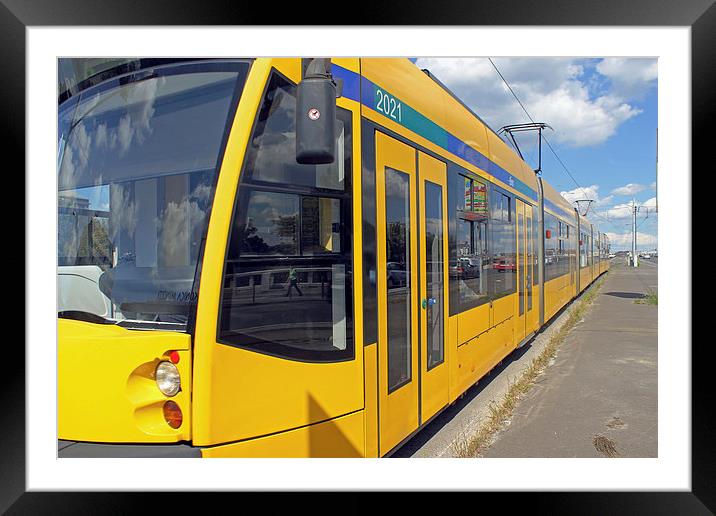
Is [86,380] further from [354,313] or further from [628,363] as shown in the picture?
[628,363]

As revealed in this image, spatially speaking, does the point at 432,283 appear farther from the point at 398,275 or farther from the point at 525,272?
the point at 525,272

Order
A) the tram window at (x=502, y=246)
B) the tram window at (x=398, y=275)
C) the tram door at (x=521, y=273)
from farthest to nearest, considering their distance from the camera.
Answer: the tram door at (x=521, y=273), the tram window at (x=502, y=246), the tram window at (x=398, y=275)

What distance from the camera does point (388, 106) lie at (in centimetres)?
423

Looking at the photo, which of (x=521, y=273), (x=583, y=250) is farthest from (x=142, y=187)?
(x=583, y=250)

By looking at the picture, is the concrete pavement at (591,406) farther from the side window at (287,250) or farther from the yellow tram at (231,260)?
the side window at (287,250)

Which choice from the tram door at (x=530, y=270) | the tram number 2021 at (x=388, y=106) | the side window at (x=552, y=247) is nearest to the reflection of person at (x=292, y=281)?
the tram number 2021 at (x=388, y=106)

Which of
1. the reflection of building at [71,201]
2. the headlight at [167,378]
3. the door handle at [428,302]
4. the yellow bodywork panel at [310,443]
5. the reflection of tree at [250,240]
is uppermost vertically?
the reflection of building at [71,201]

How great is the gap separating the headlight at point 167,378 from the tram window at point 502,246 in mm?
5109

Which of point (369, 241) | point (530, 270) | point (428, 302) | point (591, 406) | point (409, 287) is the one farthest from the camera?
point (530, 270)

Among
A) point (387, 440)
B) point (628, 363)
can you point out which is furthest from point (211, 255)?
point (628, 363)

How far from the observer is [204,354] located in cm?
279

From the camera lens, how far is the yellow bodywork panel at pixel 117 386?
2830 millimetres
